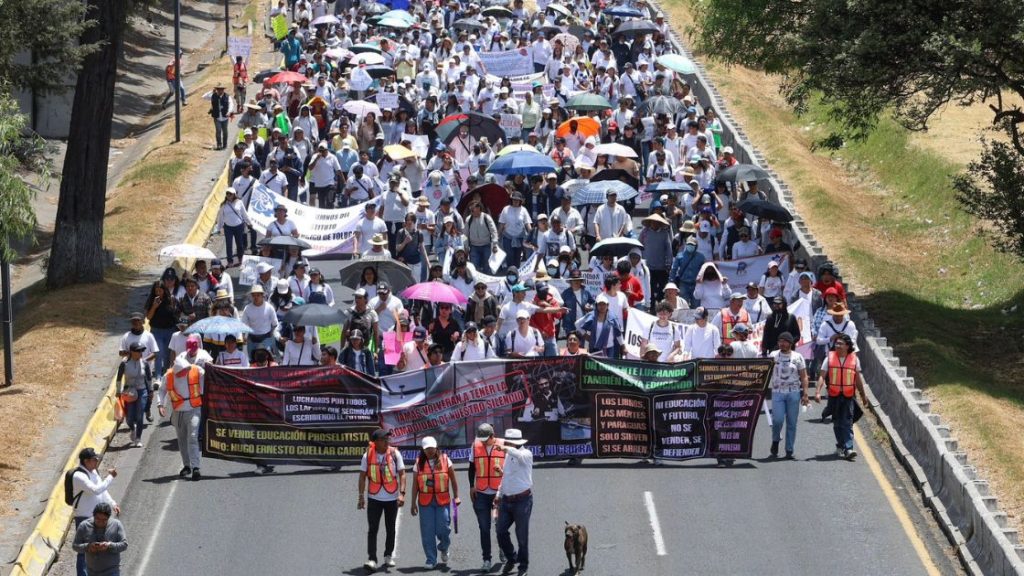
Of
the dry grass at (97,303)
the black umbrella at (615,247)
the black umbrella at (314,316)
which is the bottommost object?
the dry grass at (97,303)

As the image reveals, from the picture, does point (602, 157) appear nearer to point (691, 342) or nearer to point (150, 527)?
point (691, 342)

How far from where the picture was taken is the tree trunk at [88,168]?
30469 millimetres

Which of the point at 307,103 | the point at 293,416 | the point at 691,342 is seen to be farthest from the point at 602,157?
the point at 293,416

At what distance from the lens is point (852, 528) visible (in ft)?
57.7

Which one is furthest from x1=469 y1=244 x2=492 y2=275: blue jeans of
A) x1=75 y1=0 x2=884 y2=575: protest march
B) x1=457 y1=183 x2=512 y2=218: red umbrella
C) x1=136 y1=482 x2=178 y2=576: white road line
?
x1=136 y1=482 x2=178 y2=576: white road line

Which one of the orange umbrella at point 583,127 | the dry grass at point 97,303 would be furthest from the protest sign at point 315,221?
the orange umbrella at point 583,127

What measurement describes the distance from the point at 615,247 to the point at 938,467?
7741 mm

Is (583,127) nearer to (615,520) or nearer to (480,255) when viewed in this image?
(480,255)

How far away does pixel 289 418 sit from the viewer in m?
19.7

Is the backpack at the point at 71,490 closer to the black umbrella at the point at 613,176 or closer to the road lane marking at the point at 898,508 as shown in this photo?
the road lane marking at the point at 898,508

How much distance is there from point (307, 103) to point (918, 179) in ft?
51.7

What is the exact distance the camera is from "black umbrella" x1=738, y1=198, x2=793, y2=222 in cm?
2628

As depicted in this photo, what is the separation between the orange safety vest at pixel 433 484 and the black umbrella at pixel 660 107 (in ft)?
63.2

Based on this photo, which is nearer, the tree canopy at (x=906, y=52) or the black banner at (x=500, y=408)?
the black banner at (x=500, y=408)
